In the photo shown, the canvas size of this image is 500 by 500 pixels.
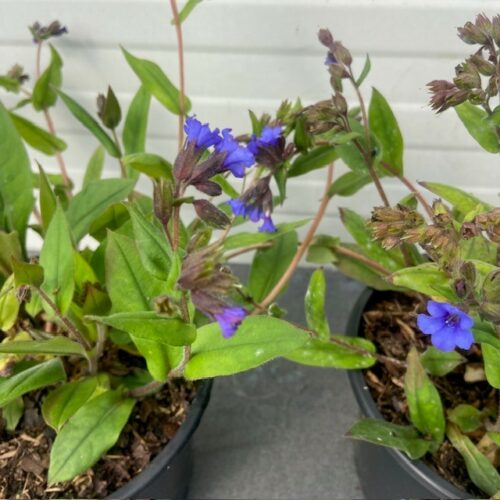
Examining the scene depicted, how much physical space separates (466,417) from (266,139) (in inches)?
17.4

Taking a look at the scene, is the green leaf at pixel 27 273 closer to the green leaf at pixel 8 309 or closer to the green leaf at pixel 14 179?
the green leaf at pixel 8 309

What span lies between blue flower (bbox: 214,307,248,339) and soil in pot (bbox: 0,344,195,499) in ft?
1.24

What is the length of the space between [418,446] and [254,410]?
457 mm

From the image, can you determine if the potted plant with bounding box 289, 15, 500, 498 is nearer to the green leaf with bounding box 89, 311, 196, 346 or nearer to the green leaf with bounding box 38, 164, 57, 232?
the green leaf with bounding box 89, 311, 196, 346

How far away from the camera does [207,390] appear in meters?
0.88

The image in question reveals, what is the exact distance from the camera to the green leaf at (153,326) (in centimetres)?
61

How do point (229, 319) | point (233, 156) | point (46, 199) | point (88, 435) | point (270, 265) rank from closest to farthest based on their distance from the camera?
point (229, 319) < point (233, 156) < point (88, 435) < point (46, 199) < point (270, 265)

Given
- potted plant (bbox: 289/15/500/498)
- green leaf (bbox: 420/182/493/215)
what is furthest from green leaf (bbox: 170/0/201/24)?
green leaf (bbox: 420/182/493/215)

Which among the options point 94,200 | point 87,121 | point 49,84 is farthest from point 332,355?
point 49,84

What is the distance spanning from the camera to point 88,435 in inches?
30.3

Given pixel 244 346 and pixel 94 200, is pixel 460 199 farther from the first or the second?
pixel 94 200

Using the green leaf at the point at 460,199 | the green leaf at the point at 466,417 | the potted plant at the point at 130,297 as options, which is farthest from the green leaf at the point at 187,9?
the green leaf at the point at 466,417

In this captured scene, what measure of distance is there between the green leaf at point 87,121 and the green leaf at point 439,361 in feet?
1.80

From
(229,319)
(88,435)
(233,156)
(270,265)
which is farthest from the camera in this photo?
(270,265)
